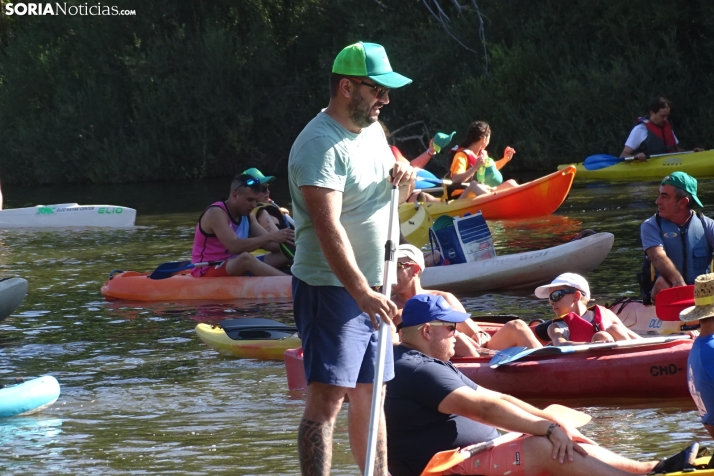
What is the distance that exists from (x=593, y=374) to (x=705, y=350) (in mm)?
1881

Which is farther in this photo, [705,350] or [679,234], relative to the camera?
[679,234]

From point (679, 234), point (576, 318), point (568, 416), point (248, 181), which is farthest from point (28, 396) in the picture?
point (679, 234)

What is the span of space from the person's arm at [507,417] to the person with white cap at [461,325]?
1413 millimetres

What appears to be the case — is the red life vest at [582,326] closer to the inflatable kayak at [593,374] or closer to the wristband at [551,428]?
the inflatable kayak at [593,374]

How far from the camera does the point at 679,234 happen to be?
6531mm

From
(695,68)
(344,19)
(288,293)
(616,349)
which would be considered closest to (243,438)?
(616,349)

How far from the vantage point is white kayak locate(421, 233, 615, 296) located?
891 cm

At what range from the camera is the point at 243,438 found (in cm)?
530

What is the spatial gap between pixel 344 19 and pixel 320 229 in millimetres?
A: 21776

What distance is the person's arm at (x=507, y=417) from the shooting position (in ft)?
12.1

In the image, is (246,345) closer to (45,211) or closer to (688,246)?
(688,246)

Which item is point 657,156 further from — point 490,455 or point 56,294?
point 490,455

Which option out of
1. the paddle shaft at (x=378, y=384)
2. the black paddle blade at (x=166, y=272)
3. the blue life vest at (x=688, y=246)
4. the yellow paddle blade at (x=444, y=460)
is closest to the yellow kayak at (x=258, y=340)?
the blue life vest at (x=688, y=246)

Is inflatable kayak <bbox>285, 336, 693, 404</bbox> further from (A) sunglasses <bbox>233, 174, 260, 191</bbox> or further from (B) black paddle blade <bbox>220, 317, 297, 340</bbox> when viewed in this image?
(A) sunglasses <bbox>233, 174, 260, 191</bbox>
